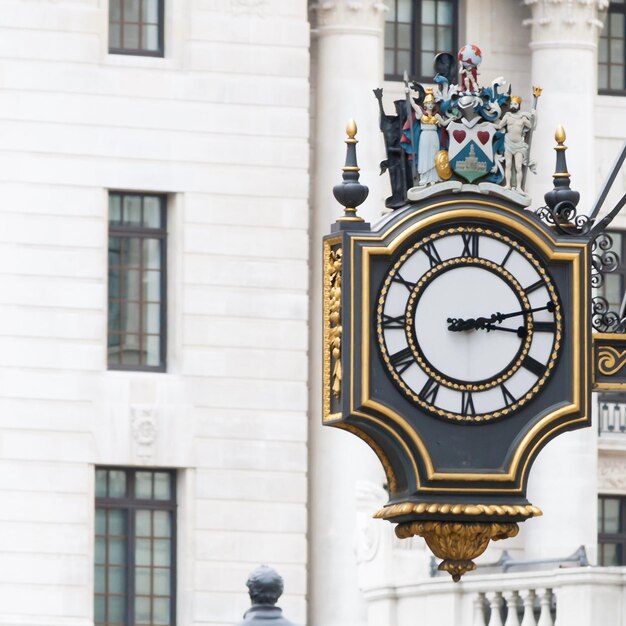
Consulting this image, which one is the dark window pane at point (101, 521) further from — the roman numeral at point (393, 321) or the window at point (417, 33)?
the roman numeral at point (393, 321)

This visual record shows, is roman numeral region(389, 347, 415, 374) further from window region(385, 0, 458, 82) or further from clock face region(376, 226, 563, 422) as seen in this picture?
window region(385, 0, 458, 82)

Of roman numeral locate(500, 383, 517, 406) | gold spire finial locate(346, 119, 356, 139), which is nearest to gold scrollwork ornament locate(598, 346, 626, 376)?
roman numeral locate(500, 383, 517, 406)

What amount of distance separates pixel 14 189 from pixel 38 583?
A: 604 cm

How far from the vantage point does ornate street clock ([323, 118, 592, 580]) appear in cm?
792

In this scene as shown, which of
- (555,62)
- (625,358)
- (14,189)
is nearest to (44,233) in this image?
(14,189)

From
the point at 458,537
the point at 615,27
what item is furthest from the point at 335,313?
the point at 615,27

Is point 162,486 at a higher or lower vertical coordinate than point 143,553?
higher

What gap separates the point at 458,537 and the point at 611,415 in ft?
144

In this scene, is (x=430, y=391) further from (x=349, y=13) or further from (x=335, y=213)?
(x=349, y=13)

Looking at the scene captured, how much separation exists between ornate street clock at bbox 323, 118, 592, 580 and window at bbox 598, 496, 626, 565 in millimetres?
44567

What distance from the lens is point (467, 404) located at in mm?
7996

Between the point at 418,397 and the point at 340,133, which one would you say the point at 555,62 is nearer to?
the point at 340,133

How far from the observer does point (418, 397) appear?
26.1 feet

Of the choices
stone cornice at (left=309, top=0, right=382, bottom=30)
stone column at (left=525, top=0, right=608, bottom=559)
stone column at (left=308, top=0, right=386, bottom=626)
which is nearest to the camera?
stone column at (left=308, top=0, right=386, bottom=626)
